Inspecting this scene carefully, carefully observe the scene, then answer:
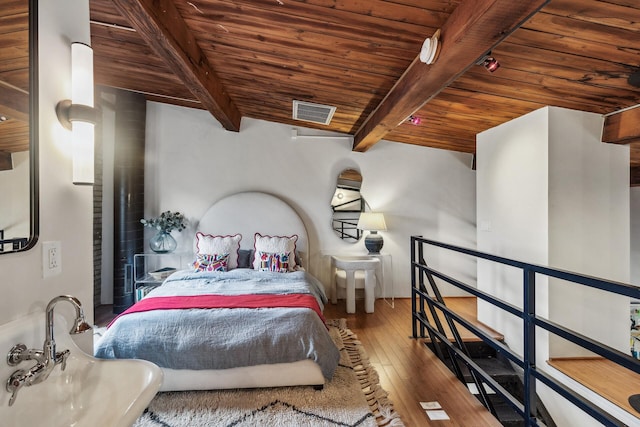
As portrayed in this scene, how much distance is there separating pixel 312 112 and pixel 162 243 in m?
2.52

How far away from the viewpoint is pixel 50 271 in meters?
1.09

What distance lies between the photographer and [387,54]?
2189 millimetres

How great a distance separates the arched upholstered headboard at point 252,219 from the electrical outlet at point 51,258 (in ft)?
9.53

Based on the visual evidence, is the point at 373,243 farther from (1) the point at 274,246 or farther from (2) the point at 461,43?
(2) the point at 461,43

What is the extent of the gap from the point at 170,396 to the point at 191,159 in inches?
120

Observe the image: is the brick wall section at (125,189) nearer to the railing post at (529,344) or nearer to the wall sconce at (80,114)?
the wall sconce at (80,114)

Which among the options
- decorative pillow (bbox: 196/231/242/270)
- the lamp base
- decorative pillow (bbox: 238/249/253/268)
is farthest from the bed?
the lamp base

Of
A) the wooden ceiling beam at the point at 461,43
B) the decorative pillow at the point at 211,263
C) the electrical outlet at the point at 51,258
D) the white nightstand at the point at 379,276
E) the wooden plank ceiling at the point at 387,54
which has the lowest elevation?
the white nightstand at the point at 379,276

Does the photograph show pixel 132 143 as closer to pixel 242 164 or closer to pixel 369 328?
pixel 242 164

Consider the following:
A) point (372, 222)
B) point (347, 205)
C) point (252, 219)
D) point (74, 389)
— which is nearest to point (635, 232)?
point (372, 222)

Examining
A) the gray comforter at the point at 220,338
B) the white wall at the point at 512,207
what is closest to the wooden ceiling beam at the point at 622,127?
the white wall at the point at 512,207

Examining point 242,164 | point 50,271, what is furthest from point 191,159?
point 50,271

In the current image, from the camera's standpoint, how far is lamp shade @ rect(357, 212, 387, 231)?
163 inches

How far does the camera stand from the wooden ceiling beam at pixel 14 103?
3.07ft
